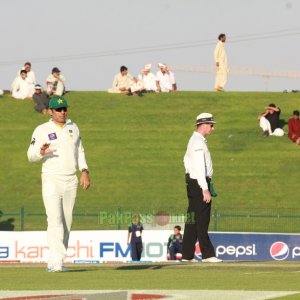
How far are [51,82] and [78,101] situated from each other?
369 centimetres

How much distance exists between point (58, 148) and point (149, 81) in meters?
35.3

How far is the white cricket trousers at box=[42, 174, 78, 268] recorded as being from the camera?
1414 centimetres

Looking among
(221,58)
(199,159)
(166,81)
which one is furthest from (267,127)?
(199,159)

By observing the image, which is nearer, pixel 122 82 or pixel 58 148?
pixel 58 148

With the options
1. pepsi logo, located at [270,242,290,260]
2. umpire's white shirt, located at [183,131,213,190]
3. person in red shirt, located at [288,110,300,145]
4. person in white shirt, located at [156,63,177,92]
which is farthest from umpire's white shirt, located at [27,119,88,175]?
person in white shirt, located at [156,63,177,92]

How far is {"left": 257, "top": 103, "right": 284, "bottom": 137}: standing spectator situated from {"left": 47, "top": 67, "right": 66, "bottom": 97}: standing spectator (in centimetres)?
727

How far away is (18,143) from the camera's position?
45.0 meters

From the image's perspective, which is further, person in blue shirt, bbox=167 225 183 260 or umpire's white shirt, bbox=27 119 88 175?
person in blue shirt, bbox=167 225 183 260

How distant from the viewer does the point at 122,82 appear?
48.7 m

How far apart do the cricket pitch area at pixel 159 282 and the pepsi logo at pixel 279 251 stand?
51.1ft

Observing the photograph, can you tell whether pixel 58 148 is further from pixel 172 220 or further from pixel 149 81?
pixel 149 81

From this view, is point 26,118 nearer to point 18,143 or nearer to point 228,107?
point 18,143

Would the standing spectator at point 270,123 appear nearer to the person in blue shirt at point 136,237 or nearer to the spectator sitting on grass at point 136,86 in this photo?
Result: the spectator sitting on grass at point 136,86

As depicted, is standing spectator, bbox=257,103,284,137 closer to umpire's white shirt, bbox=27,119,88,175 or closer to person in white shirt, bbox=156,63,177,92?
person in white shirt, bbox=156,63,177,92
